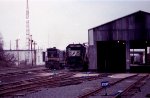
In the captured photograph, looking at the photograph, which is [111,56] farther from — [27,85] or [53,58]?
[27,85]

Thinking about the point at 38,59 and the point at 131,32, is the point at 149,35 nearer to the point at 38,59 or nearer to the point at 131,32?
the point at 131,32

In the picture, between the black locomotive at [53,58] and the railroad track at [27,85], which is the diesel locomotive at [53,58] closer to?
the black locomotive at [53,58]

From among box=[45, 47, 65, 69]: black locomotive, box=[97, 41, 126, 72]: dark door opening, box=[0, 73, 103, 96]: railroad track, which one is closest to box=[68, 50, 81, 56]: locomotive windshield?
box=[97, 41, 126, 72]: dark door opening

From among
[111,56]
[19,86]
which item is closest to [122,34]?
[111,56]

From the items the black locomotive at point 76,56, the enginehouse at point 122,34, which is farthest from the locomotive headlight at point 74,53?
the enginehouse at point 122,34

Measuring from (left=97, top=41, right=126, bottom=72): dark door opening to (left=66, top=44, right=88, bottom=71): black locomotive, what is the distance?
2.29m

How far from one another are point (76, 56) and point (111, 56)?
281 inches

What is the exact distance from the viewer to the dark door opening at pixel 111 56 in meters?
49.9

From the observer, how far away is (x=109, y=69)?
52.5 metres

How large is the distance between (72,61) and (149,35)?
36.9 feet

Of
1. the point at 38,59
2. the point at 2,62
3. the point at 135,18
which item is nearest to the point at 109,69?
the point at 135,18

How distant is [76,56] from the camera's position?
160 ft

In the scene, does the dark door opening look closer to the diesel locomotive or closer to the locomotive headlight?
the locomotive headlight

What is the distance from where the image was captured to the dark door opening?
49.9 m
